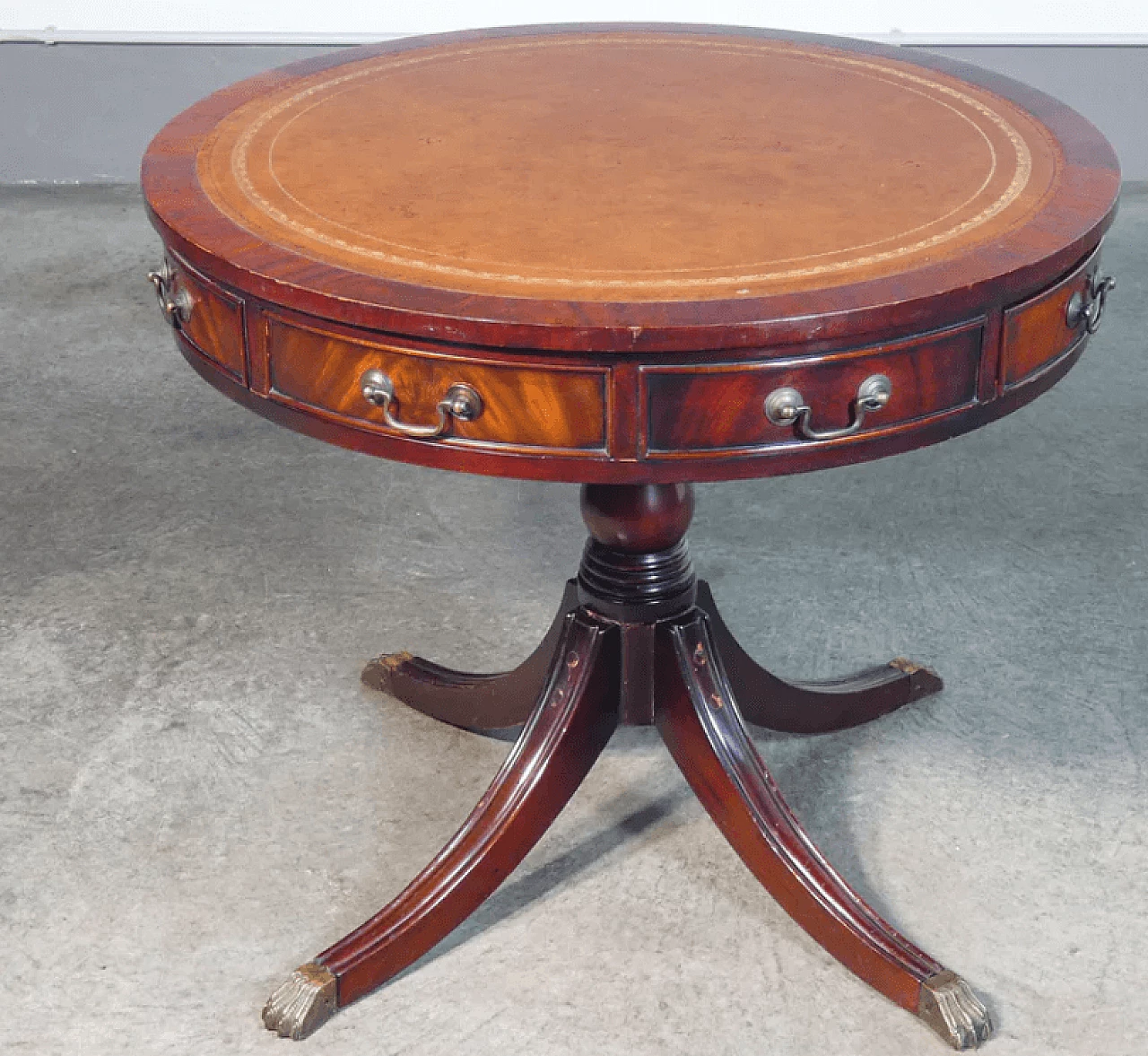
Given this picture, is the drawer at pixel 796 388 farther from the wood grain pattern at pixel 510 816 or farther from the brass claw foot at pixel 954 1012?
the brass claw foot at pixel 954 1012

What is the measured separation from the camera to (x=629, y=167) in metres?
1.83

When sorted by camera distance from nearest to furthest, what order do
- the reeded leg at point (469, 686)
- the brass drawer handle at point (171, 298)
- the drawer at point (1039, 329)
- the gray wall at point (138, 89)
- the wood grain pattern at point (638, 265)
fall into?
the wood grain pattern at point (638, 265)
the drawer at point (1039, 329)
the brass drawer handle at point (171, 298)
the reeded leg at point (469, 686)
the gray wall at point (138, 89)

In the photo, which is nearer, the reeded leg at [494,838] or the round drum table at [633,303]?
the round drum table at [633,303]

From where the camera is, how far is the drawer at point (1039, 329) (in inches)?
63.4

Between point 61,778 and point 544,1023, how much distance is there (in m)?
0.79

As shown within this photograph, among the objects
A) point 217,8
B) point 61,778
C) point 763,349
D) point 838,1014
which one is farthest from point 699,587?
point 217,8

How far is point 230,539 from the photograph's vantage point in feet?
9.50

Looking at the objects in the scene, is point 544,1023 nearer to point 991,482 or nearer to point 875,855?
point 875,855

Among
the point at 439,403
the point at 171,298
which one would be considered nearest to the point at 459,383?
the point at 439,403

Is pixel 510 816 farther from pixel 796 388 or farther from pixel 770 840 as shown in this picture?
pixel 796 388

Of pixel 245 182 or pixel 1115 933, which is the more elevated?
pixel 245 182

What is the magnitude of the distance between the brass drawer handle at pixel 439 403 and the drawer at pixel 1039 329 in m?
0.49

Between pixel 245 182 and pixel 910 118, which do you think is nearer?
pixel 245 182

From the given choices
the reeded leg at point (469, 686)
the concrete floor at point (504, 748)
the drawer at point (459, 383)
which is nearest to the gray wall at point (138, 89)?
the concrete floor at point (504, 748)
